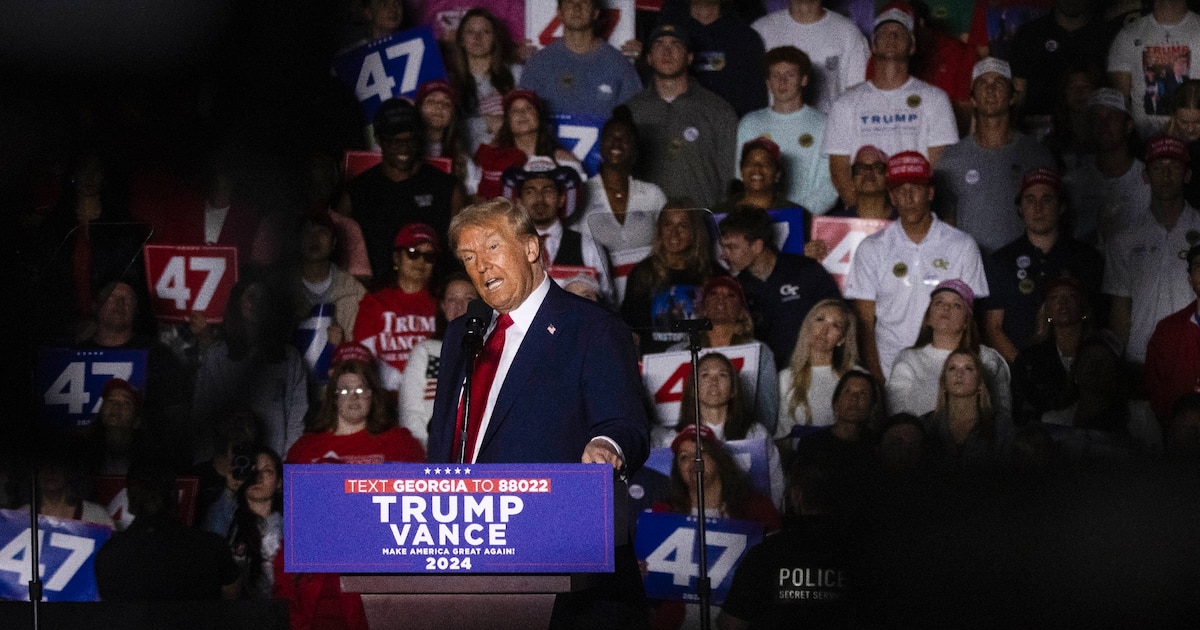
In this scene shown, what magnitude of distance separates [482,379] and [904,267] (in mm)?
4052

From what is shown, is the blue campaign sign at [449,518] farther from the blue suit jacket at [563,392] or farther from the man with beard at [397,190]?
the man with beard at [397,190]

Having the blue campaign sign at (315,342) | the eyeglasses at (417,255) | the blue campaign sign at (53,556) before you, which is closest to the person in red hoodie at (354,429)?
the blue campaign sign at (315,342)

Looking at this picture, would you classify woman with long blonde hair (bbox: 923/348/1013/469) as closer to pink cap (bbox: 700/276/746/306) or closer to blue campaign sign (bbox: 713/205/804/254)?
pink cap (bbox: 700/276/746/306)

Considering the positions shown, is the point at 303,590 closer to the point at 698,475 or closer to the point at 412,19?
the point at 698,475

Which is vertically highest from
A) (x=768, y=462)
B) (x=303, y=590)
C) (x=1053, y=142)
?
(x=1053, y=142)

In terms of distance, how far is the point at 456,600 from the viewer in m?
2.96

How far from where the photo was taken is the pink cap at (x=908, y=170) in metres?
7.26

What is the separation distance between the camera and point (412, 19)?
27.7 ft

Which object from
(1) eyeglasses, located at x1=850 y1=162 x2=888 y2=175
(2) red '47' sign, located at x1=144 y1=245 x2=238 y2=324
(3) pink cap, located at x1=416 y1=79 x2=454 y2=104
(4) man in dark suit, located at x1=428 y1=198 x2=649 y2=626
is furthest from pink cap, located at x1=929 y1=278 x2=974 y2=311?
(4) man in dark suit, located at x1=428 y1=198 x2=649 y2=626

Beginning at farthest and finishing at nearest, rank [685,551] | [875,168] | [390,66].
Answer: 1. [390,66]
2. [875,168]
3. [685,551]

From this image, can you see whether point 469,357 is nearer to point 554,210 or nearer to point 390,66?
point 554,210

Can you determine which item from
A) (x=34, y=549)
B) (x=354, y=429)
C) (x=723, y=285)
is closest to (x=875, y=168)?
(x=723, y=285)

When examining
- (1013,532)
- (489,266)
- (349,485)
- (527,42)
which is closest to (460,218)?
(489,266)

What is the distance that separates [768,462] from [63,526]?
3.01m
